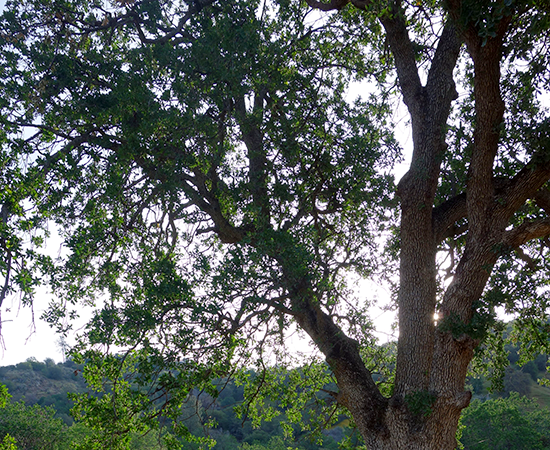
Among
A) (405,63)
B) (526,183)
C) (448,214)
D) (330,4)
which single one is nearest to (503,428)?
(448,214)

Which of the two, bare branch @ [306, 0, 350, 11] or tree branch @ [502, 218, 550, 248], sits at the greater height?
bare branch @ [306, 0, 350, 11]

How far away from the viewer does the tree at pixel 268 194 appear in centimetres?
487

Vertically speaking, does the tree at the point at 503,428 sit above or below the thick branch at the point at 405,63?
below

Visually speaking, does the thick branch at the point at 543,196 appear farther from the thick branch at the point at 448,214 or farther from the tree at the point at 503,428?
the tree at the point at 503,428

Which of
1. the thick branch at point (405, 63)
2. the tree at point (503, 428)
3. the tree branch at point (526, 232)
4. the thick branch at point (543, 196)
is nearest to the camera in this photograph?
the tree branch at point (526, 232)

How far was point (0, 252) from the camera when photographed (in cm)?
449

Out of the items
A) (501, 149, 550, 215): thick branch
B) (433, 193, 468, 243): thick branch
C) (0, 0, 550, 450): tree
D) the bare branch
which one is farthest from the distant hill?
(501, 149, 550, 215): thick branch

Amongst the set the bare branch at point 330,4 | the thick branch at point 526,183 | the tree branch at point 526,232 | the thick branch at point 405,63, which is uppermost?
the bare branch at point 330,4

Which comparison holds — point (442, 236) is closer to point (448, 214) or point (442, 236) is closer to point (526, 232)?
point (448, 214)

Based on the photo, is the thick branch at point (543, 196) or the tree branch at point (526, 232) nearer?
the tree branch at point (526, 232)

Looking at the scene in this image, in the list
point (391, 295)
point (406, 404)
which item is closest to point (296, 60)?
point (391, 295)

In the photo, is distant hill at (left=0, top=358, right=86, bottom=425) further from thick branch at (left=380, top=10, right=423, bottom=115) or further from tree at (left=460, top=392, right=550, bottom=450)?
thick branch at (left=380, top=10, right=423, bottom=115)

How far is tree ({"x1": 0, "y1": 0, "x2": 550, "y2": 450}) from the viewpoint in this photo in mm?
4871

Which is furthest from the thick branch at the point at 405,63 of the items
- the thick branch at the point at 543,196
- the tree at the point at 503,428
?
the tree at the point at 503,428
